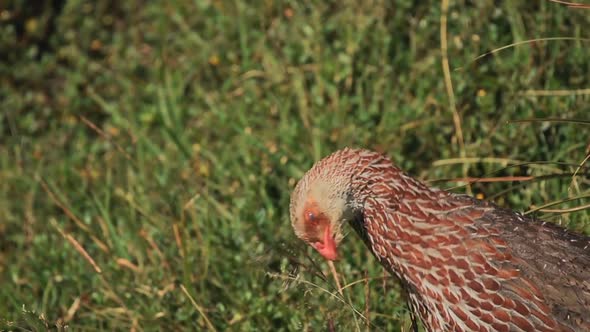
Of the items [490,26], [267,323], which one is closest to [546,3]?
[490,26]

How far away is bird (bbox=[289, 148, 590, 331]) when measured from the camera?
10.7 ft

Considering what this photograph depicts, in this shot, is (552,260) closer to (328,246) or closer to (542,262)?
(542,262)

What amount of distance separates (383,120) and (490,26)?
685mm

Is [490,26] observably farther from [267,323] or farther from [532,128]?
[267,323]

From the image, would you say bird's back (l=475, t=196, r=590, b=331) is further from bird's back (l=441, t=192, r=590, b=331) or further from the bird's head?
the bird's head

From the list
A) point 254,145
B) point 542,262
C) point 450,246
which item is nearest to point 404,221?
point 450,246

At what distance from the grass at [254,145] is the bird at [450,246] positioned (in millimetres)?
261

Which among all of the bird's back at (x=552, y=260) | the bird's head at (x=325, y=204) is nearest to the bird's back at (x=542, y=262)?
the bird's back at (x=552, y=260)

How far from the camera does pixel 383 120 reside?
523cm

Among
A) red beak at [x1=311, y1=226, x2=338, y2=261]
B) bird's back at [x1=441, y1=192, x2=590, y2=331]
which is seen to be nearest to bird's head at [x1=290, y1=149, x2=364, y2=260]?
red beak at [x1=311, y1=226, x2=338, y2=261]

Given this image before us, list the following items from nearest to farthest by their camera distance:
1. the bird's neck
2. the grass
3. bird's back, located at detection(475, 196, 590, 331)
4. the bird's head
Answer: bird's back, located at detection(475, 196, 590, 331), the bird's neck, the bird's head, the grass

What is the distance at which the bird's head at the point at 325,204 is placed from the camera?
11.9ft

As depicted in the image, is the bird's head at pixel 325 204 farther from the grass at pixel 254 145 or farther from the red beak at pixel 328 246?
the grass at pixel 254 145

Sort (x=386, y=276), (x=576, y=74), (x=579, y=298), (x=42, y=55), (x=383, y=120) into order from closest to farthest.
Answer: (x=579, y=298) < (x=386, y=276) < (x=576, y=74) < (x=383, y=120) < (x=42, y=55)
